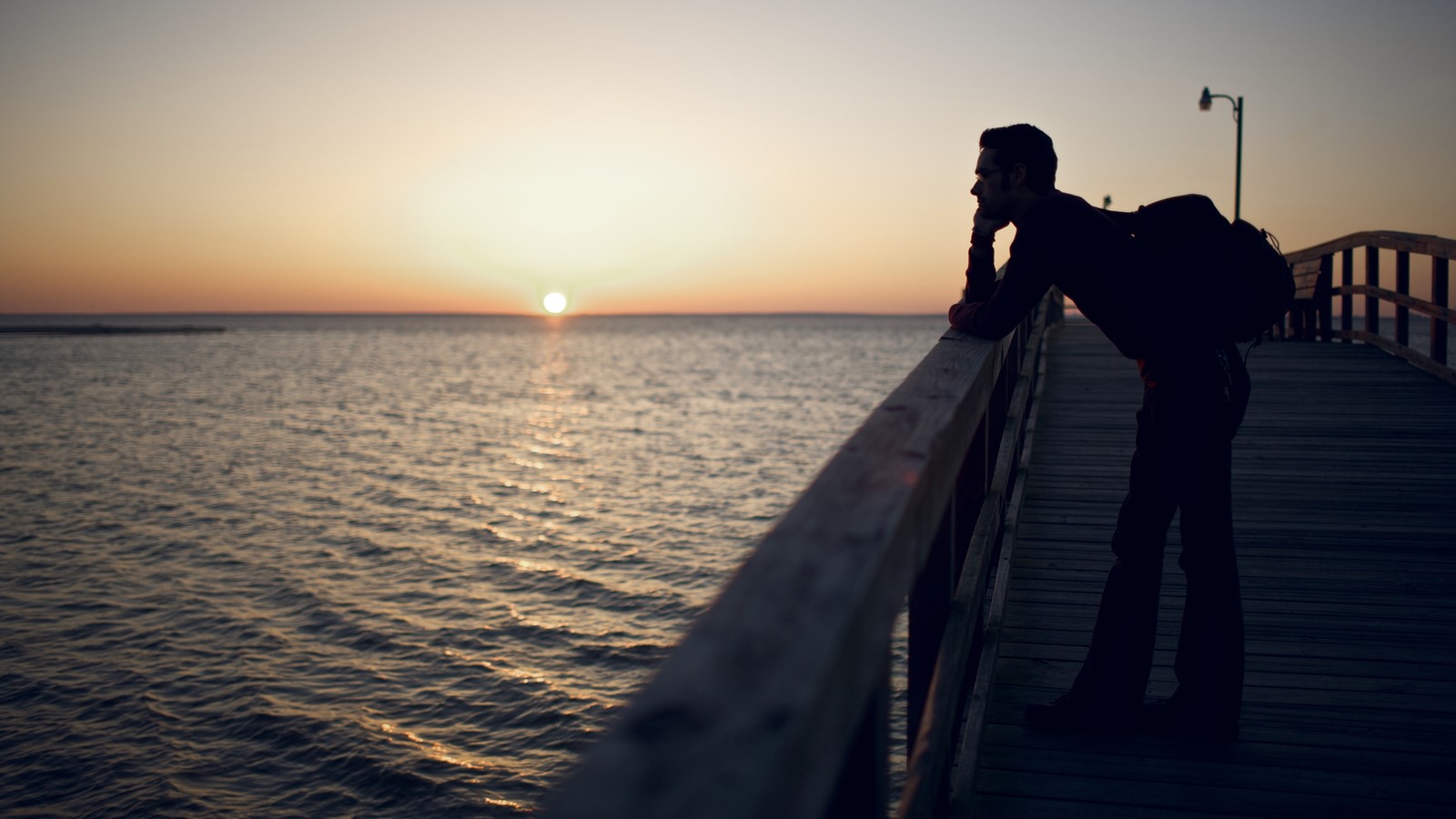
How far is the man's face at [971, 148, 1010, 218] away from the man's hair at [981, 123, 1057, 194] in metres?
0.02

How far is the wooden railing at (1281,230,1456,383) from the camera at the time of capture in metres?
8.91

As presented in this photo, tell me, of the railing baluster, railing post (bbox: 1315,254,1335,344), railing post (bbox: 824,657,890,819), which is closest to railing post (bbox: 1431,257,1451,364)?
railing post (bbox: 1315,254,1335,344)

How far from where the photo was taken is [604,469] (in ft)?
76.6

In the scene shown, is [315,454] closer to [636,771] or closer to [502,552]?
[502,552]

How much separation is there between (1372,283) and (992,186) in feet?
34.6

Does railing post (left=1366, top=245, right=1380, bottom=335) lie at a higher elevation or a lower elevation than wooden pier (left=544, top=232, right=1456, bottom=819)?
higher

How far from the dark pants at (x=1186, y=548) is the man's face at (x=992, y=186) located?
684mm

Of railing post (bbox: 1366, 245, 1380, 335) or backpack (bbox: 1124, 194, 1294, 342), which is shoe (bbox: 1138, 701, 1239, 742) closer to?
backpack (bbox: 1124, 194, 1294, 342)

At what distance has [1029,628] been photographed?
4.14m

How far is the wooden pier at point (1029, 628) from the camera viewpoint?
2.66ft

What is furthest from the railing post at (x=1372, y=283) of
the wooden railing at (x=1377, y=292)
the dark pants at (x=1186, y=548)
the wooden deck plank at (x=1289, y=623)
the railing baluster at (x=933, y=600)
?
the railing baluster at (x=933, y=600)

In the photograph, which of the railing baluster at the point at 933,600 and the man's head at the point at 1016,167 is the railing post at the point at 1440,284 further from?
the railing baluster at the point at 933,600

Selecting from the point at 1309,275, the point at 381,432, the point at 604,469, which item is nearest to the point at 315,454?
the point at 381,432

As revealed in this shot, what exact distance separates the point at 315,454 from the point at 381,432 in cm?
505
